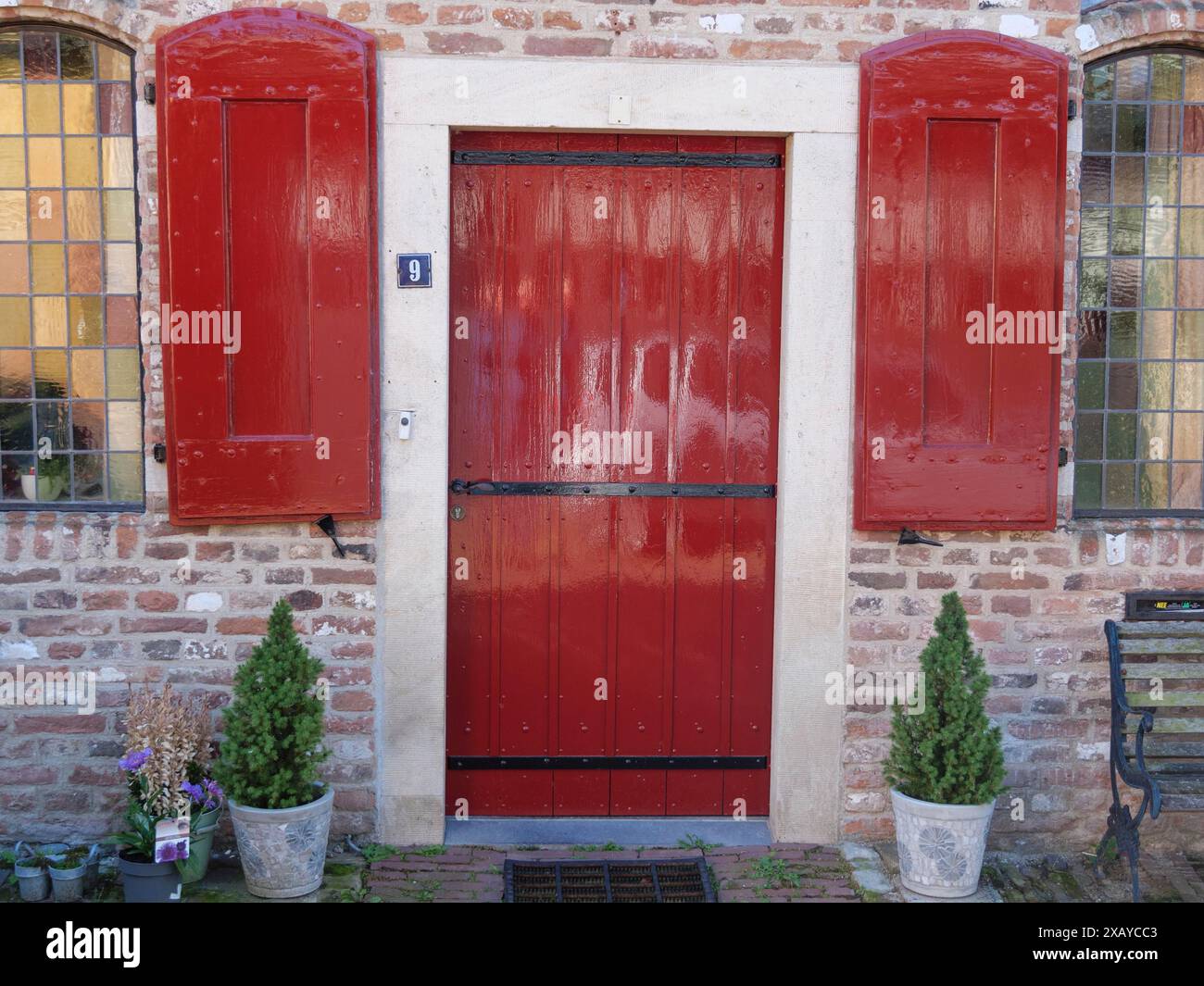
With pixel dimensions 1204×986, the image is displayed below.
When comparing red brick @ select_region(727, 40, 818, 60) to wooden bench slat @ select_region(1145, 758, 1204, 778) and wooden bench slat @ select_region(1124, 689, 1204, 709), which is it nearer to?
wooden bench slat @ select_region(1124, 689, 1204, 709)

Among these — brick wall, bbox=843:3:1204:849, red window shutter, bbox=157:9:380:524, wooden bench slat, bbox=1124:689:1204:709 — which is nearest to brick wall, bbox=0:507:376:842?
red window shutter, bbox=157:9:380:524

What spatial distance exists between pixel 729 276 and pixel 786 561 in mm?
1150

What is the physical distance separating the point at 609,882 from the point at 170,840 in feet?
5.12

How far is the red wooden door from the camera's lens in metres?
4.86

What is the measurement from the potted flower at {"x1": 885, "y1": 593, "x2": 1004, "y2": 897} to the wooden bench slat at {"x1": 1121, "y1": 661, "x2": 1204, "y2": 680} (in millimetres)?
736

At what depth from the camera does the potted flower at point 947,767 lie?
4.29 metres

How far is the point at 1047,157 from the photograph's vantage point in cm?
467

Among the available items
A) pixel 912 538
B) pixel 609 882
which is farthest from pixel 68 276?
pixel 912 538

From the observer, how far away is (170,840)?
4.24 m

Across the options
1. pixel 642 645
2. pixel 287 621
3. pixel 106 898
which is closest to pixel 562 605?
pixel 642 645

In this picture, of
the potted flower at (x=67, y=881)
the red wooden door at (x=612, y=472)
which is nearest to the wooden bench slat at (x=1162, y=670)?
the red wooden door at (x=612, y=472)

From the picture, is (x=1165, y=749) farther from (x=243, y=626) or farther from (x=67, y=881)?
(x=67, y=881)

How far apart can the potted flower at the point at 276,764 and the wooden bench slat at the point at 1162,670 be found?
3.04m

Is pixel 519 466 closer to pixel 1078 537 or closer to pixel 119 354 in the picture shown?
pixel 119 354
